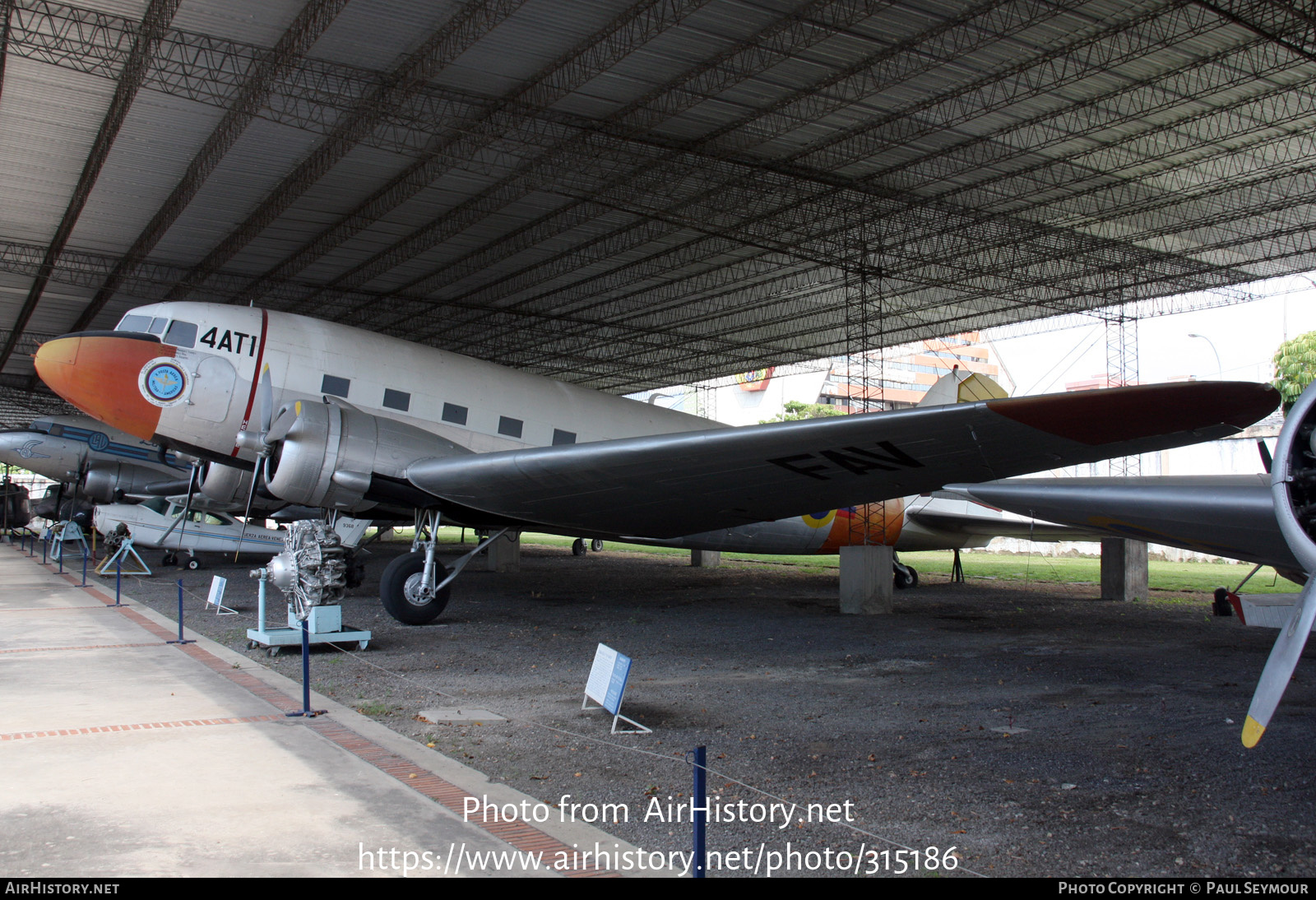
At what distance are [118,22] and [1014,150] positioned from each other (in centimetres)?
1782

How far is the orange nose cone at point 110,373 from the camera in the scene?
12.6 metres

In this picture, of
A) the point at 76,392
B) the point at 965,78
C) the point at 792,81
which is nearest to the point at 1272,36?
the point at 965,78

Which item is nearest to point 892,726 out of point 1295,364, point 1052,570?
point 1052,570

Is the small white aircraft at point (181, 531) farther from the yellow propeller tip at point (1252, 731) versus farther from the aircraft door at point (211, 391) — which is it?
the yellow propeller tip at point (1252, 731)

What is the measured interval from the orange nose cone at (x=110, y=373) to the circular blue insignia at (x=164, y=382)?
0.15 m

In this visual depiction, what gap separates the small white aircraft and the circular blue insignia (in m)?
9.19

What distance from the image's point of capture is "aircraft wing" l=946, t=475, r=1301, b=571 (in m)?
6.79

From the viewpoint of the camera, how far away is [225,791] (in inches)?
202

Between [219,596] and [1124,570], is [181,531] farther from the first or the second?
[1124,570]

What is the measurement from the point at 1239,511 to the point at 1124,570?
42.2ft

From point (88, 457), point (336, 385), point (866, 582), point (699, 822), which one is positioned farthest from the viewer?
point (88, 457)

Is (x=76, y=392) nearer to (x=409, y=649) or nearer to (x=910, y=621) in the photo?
(x=409, y=649)

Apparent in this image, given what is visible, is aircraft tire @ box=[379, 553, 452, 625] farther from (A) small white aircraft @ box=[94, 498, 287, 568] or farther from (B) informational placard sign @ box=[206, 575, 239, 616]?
(A) small white aircraft @ box=[94, 498, 287, 568]

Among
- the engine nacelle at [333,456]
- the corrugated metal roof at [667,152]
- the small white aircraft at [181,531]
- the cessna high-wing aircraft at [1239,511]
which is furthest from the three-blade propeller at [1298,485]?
the small white aircraft at [181,531]
